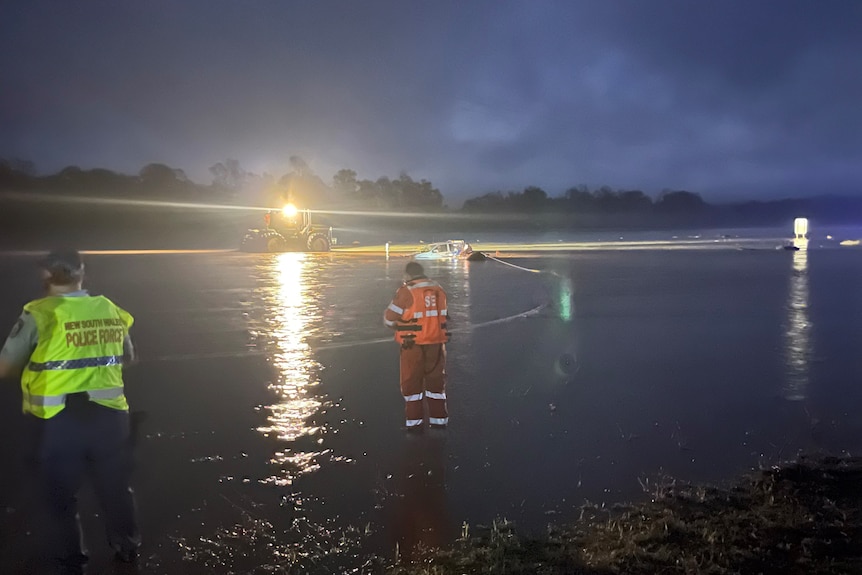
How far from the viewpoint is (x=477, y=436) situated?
21.1 ft

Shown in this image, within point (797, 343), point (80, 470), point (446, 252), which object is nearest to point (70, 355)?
point (80, 470)

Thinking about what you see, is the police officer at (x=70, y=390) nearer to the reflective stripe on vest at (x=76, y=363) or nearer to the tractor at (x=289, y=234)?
the reflective stripe on vest at (x=76, y=363)

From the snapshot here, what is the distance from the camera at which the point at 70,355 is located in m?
3.75

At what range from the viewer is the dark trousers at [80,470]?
147 inches

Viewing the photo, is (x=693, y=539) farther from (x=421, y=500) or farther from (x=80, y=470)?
(x=80, y=470)

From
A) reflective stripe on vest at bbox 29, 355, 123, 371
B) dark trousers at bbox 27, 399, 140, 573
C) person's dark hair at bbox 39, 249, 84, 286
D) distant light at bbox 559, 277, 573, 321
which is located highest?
person's dark hair at bbox 39, 249, 84, 286

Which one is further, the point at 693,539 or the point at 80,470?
the point at 693,539

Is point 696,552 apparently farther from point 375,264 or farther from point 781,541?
point 375,264

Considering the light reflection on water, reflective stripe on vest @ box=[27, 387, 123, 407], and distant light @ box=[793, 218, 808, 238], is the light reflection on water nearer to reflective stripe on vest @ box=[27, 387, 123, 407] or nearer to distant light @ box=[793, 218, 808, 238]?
reflective stripe on vest @ box=[27, 387, 123, 407]

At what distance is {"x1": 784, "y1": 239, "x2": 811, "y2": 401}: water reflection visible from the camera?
27.1 ft

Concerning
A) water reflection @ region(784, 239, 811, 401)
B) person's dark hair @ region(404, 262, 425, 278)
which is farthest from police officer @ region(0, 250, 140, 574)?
water reflection @ region(784, 239, 811, 401)

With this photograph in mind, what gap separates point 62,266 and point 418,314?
3221mm

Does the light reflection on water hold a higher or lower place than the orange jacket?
lower

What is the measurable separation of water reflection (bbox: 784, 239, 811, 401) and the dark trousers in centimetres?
682
